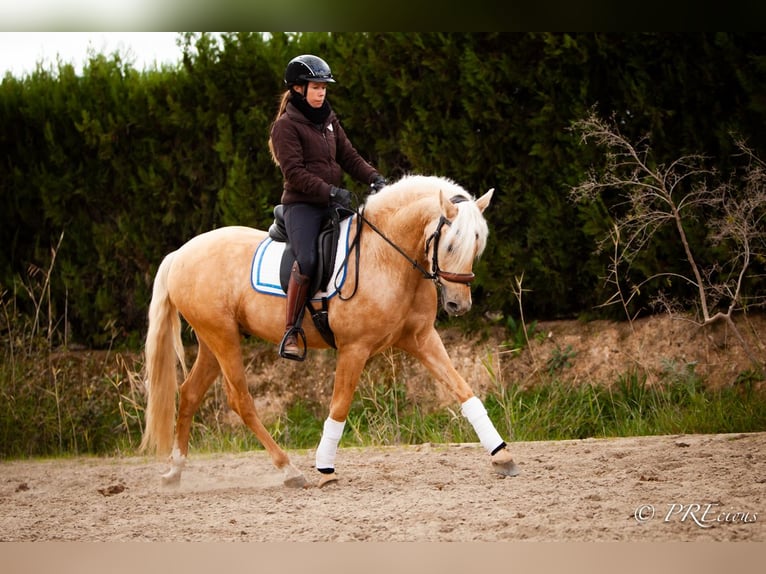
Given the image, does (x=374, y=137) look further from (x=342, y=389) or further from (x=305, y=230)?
(x=342, y=389)

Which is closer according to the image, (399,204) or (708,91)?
(399,204)

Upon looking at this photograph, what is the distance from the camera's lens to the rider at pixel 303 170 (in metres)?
5.10

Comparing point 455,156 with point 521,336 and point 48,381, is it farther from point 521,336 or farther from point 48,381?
point 48,381

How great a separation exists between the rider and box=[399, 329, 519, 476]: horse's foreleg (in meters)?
0.71

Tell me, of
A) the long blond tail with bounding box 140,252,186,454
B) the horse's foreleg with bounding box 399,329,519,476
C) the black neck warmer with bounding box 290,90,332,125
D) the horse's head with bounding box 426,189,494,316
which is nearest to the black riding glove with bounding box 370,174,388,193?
the black neck warmer with bounding box 290,90,332,125

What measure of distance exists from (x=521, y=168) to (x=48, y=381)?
4407 mm

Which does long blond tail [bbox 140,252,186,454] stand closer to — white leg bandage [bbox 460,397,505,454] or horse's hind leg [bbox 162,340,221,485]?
horse's hind leg [bbox 162,340,221,485]

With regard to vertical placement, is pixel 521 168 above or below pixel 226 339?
above

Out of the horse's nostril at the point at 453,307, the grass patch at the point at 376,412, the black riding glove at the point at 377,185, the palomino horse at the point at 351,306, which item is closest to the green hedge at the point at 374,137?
the grass patch at the point at 376,412

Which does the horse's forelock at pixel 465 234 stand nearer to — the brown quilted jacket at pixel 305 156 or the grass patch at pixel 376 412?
the brown quilted jacket at pixel 305 156

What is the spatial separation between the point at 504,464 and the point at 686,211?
289 cm

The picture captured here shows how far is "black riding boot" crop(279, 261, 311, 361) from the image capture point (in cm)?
510
